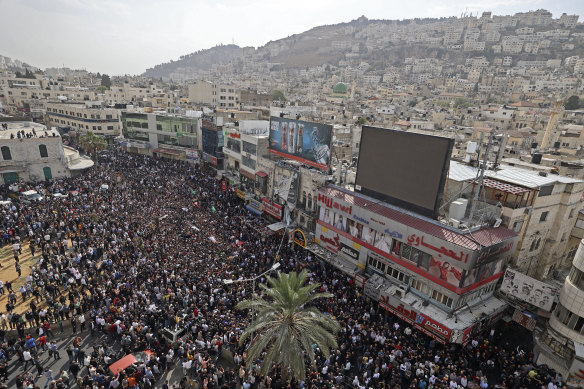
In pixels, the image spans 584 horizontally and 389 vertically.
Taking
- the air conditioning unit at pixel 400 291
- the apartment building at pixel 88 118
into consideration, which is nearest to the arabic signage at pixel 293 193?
the air conditioning unit at pixel 400 291

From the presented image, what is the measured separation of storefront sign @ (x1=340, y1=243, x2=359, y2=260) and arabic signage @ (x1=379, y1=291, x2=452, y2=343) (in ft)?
14.5

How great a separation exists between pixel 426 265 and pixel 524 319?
22.5 feet

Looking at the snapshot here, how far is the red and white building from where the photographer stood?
803 inches

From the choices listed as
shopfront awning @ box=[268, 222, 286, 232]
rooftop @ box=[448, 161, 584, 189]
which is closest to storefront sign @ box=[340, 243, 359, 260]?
shopfront awning @ box=[268, 222, 286, 232]

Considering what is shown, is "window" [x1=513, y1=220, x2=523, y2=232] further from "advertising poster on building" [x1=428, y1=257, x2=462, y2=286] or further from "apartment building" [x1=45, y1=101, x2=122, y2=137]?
"apartment building" [x1=45, y1=101, x2=122, y2=137]

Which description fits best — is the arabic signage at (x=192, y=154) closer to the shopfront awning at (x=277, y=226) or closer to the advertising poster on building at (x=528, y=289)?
the shopfront awning at (x=277, y=226)

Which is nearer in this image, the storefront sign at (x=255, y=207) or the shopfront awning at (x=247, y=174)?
the storefront sign at (x=255, y=207)

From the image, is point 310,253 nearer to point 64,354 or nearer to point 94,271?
point 94,271

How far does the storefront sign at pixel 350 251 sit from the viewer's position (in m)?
27.4

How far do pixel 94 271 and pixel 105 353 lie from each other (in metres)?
8.35

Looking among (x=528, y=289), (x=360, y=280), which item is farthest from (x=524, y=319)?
(x=360, y=280)

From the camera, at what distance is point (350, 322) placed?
20.8 meters

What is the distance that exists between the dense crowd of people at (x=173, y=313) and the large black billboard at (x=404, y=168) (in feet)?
24.9

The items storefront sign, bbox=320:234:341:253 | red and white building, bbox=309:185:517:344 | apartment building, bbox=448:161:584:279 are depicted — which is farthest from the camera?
storefront sign, bbox=320:234:341:253
